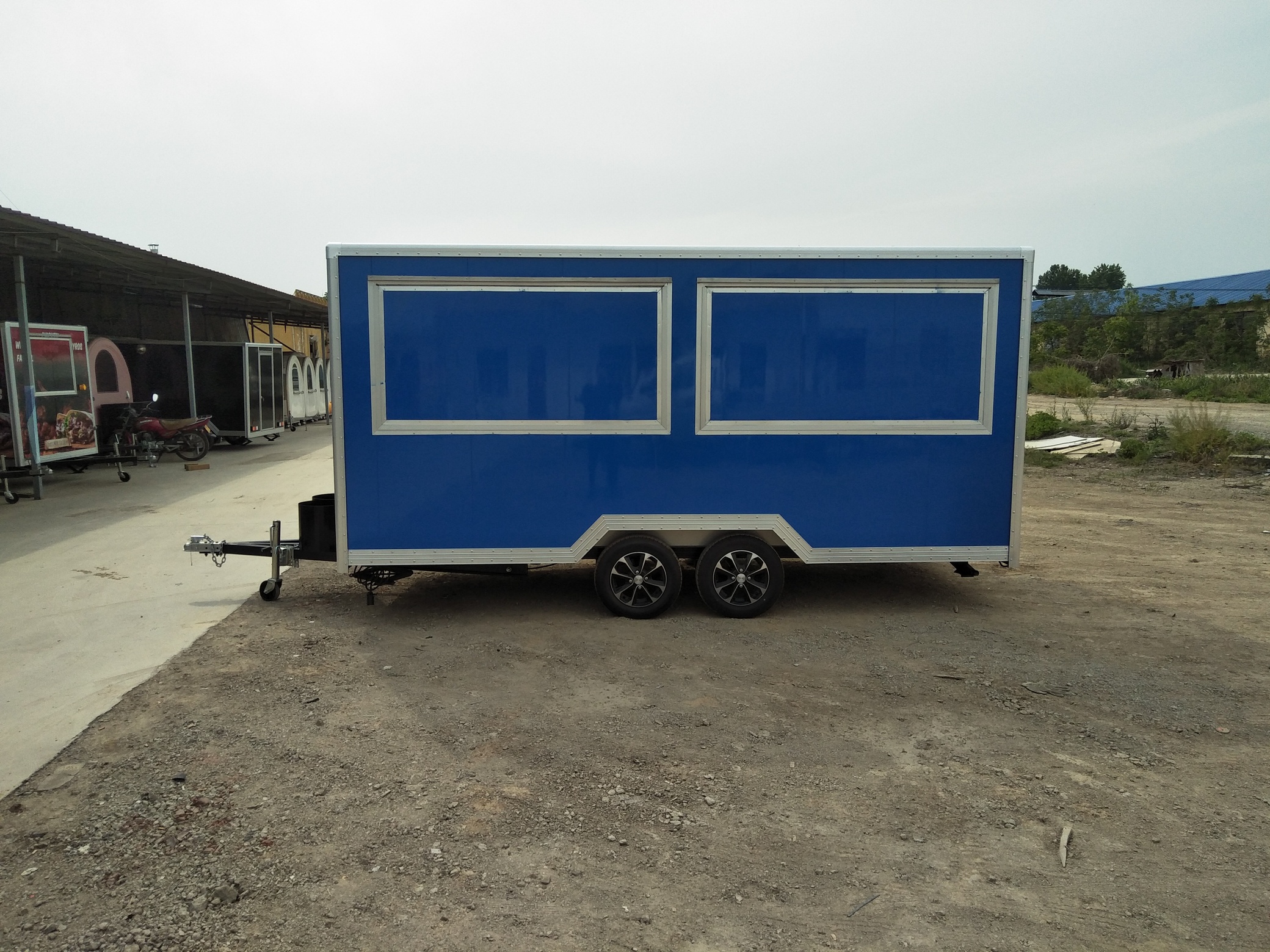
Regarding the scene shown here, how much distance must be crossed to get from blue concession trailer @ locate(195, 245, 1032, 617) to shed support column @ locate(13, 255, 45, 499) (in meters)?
8.62

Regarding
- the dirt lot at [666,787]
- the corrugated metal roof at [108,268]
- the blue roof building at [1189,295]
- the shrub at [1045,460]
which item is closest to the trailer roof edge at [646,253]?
the dirt lot at [666,787]

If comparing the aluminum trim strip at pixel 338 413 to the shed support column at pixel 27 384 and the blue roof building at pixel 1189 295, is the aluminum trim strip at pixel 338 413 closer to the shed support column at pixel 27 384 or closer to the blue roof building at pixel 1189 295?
the shed support column at pixel 27 384

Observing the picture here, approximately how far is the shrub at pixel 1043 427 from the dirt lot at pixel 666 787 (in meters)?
13.5

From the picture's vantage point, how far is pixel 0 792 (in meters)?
4.02

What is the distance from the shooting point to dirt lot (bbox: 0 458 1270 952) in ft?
10.3

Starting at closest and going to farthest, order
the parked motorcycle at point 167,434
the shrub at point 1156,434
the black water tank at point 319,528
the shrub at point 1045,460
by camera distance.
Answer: the black water tank at point 319,528
the shrub at point 1045,460
the parked motorcycle at point 167,434
the shrub at point 1156,434

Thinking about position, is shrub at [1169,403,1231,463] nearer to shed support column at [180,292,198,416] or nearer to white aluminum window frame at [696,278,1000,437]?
white aluminum window frame at [696,278,1000,437]

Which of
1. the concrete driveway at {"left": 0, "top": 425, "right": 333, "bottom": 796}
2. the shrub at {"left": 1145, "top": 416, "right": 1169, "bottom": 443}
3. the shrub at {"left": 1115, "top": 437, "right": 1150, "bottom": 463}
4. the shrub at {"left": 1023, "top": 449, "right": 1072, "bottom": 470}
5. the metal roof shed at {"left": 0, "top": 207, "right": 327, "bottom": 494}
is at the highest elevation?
the metal roof shed at {"left": 0, "top": 207, "right": 327, "bottom": 494}

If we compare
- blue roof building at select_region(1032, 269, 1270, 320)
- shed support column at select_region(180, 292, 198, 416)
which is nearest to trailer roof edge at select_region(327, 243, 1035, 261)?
shed support column at select_region(180, 292, 198, 416)

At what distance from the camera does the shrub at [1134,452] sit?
52.3 ft

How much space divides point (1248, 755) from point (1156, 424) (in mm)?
15544

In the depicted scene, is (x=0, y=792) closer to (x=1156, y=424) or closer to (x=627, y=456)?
(x=627, y=456)

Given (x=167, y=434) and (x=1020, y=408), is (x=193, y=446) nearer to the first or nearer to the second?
(x=167, y=434)

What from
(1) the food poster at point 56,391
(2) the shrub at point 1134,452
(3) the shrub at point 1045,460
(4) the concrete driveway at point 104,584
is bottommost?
(4) the concrete driveway at point 104,584
